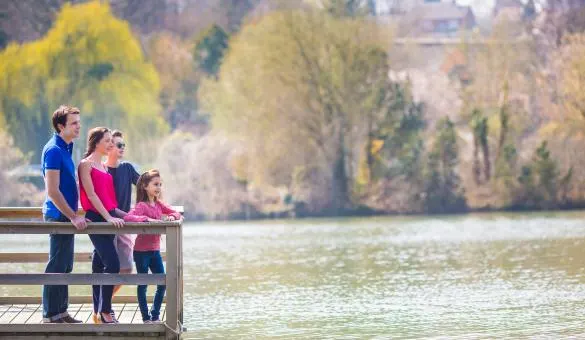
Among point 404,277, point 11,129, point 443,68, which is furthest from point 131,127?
point 404,277

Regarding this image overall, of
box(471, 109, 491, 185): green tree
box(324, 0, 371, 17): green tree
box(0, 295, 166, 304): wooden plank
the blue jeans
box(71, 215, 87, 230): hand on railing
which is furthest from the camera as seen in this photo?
box(324, 0, 371, 17): green tree

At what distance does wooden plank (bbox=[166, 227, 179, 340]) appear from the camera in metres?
11.7

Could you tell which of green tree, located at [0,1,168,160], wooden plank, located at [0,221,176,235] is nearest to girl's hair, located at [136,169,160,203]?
wooden plank, located at [0,221,176,235]

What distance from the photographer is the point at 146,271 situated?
12.7 metres

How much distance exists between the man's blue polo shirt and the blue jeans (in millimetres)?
1015

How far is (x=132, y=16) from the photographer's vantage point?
70812mm

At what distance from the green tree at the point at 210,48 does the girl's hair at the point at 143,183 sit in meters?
57.4

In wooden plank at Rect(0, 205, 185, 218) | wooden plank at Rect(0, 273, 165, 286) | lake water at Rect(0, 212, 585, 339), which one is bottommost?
lake water at Rect(0, 212, 585, 339)

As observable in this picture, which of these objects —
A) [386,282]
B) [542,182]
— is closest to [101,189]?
[386,282]

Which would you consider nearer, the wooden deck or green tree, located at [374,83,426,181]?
the wooden deck

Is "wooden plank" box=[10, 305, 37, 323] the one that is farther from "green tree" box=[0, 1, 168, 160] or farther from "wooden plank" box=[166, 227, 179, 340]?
"green tree" box=[0, 1, 168, 160]

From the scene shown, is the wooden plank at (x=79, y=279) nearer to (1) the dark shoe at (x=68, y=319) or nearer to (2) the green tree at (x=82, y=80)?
(1) the dark shoe at (x=68, y=319)

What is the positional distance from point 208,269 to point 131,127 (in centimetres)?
2993

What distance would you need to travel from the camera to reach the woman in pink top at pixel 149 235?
12547mm
